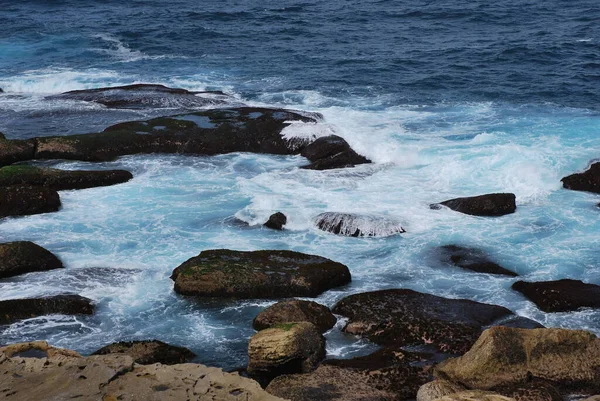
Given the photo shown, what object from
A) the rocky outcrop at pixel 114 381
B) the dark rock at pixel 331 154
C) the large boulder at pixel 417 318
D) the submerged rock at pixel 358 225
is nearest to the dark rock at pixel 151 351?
the rocky outcrop at pixel 114 381

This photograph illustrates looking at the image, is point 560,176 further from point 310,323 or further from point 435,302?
point 310,323

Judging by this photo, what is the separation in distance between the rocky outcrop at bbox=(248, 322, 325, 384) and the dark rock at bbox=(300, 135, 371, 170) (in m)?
15.6

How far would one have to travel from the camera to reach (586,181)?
3238cm

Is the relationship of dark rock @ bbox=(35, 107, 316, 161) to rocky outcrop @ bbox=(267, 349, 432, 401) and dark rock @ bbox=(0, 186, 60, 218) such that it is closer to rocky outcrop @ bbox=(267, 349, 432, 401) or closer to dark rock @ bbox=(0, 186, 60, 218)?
dark rock @ bbox=(0, 186, 60, 218)

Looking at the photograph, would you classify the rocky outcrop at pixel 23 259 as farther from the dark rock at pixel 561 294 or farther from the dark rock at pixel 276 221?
the dark rock at pixel 561 294

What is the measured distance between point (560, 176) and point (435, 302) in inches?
524

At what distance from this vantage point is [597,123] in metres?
40.1

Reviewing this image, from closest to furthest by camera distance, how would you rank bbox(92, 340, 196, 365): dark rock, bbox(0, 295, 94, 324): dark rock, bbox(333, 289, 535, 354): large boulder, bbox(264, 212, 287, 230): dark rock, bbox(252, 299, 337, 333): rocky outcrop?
1. bbox(92, 340, 196, 365): dark rock
2. bbox(333, 289, 535, 354): large boulder
3. bbox(252, 299, 337, 333): rocky outcrop
4. bbox(0, 295, 94, 324): dark rock
5. bbox(264, 212, 287, 230): dark rock

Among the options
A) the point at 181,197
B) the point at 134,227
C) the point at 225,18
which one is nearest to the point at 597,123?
the point at 181,197

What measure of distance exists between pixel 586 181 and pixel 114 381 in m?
22.7

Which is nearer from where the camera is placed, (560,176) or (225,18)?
(560,176)

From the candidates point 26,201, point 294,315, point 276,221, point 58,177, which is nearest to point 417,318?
point 294,315

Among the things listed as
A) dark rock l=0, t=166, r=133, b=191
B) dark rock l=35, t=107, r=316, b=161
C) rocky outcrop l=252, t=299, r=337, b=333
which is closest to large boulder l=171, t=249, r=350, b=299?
rocky outcrop l=252, t=299, r=337, b=333

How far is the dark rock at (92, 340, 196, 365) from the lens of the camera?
19.9m
